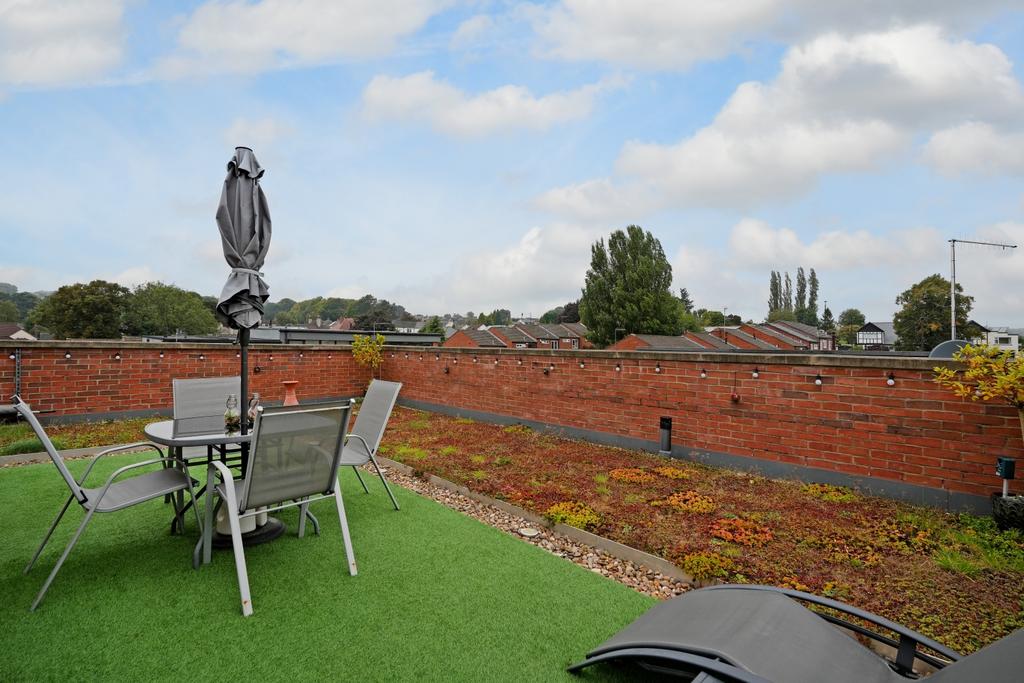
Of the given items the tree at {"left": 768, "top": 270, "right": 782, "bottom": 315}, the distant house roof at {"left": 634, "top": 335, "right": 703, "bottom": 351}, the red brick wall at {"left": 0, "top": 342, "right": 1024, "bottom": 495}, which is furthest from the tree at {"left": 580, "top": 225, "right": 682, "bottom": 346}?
the tree at {"left": 768, "top": 270, "right": 782, "bottom": 315}

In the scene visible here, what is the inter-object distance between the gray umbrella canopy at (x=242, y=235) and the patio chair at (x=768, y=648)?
3266mm

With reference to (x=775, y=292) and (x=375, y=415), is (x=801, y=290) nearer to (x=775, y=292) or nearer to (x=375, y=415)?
(x=775, y=292)

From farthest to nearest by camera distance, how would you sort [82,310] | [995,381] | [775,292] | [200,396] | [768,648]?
1. [775,292]
2. [82,310]
3. [200,396]
4. [995,381]
5. [768,648]

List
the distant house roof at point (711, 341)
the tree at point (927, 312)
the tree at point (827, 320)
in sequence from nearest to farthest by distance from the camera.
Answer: the tree at point (927, 312), the distant house roof at point (711, 341), the tree at point (827, 320)

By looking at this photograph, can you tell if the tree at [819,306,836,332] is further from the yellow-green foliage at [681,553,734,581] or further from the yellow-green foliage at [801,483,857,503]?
the yellow-green foliage at [681,553,734,581]

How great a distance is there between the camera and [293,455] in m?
2.93

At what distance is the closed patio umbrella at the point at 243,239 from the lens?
11.7ft

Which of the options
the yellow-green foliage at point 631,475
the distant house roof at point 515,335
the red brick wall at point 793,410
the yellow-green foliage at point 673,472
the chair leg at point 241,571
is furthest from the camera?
the distant house roof at point 515,335

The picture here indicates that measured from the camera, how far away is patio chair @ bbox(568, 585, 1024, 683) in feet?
4.77

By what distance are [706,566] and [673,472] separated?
93.8 inches

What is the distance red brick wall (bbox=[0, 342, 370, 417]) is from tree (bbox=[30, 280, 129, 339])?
50.2 m

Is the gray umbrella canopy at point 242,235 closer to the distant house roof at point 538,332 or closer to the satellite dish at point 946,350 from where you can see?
the satellite dish at point 946,350

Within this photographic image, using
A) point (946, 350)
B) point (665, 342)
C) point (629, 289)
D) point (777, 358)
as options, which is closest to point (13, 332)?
point (629, 289)

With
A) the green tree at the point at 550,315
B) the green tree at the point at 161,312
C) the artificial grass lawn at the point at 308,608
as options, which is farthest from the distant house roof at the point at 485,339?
the green tree at the point at 550,315
